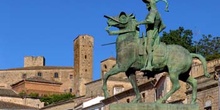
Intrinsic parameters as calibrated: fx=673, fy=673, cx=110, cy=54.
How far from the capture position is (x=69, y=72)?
469 ft

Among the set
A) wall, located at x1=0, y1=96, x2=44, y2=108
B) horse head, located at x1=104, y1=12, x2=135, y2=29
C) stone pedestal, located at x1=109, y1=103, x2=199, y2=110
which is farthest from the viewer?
wall, located at x1=0, y1=96, x2=44, y2=108

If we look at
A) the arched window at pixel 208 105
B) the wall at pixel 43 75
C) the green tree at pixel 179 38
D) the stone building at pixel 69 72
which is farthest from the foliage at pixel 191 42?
the wall at pixel 43 75

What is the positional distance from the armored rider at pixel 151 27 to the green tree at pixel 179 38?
57213mm

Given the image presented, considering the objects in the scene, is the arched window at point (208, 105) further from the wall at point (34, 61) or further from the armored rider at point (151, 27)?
the wall at point (34, 61)

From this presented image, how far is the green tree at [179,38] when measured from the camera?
2957 inches

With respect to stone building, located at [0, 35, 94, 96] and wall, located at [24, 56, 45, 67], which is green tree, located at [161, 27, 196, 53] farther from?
wall, located at [24, 56, 45, 67]

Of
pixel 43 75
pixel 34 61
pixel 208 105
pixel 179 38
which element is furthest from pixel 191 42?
pixel 34 61

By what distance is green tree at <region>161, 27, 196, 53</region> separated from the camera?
75119mm

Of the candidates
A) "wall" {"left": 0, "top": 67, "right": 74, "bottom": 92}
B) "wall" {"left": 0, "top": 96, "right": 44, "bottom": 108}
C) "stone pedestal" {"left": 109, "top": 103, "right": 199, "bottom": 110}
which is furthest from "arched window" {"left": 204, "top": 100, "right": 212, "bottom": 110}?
"wall" {"left": 0, "top": 67, "right": 74, "bottom": 92}

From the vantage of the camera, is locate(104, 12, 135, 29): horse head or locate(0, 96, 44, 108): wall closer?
locate(104, 12, 135, 29): horse head

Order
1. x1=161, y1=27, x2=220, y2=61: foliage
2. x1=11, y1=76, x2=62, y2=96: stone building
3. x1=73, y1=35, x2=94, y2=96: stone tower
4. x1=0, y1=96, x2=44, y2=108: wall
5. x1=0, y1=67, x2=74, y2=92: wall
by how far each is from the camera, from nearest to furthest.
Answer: x1=161, y1=27, x2=220, y2=61: foliage
x1=0, y1=96, x2=44, y2=108: wall
x1=11, y1=76, x2=62, y2=96: stone building
x1=73, y1=35, x2=94, y2=96: stone tower
x1=0, y1=67, x2=74, y2=92: wall

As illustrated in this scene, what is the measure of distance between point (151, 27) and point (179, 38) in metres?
60.7

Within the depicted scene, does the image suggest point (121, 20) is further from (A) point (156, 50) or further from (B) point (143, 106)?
(B) point (143, 106)

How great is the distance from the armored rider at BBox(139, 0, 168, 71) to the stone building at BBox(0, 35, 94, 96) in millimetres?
110109
